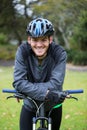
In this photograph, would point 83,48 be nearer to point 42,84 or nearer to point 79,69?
point 79,69

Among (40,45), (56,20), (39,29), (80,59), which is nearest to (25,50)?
(40,45)

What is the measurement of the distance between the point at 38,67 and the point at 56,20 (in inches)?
1147

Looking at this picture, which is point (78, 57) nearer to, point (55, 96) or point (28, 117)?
point (28, 117)

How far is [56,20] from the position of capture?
32219mm

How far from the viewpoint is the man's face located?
3316 millimetres

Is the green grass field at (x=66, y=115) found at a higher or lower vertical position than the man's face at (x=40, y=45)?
lower

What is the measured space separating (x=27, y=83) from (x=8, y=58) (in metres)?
29.6

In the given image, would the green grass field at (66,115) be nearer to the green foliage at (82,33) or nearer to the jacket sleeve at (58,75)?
the jacket sleeve at (58,75)

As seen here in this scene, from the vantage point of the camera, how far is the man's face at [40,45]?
3316mm

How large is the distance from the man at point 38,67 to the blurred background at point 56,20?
65.0 ft

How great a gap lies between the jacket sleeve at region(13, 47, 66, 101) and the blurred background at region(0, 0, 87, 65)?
1988 cm

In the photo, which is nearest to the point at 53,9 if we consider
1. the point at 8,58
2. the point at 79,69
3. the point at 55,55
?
the point at 8,58

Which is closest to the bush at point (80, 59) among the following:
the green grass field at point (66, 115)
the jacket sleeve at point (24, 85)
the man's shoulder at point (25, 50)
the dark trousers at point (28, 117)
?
the green grass field at point (66, 115)

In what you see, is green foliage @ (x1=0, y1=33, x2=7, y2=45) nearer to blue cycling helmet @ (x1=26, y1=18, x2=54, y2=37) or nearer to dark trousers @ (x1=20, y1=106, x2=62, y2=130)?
dark trousers @ (x1=20, y1=106, x2=62, y2=130)
